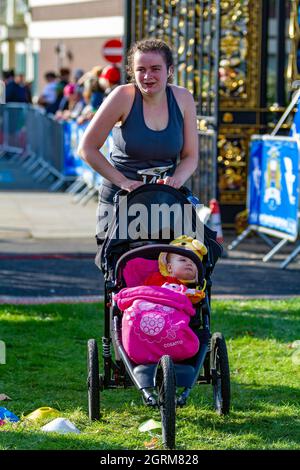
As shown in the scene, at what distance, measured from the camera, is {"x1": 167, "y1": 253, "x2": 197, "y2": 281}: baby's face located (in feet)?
20.3

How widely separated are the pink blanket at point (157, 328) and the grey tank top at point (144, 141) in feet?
2.87

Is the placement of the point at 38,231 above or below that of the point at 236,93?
below

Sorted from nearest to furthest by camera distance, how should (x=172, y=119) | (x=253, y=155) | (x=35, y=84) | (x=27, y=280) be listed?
(x=172, y=119)
(x=27, y=280)
(x=253, y=155)
(x=35, y=84)

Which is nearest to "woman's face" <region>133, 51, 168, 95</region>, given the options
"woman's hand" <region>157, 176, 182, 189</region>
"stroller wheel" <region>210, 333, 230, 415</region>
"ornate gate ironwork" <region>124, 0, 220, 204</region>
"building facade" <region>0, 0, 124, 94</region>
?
"woman's hand" <region>157, 176, 182, 189</region>

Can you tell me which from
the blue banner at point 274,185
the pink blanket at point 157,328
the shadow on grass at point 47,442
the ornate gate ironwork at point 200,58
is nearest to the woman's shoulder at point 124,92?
the pink blanket at point 157,328

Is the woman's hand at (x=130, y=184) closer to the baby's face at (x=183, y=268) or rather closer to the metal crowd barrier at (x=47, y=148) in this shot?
the baby's face at (x=183, y=268)

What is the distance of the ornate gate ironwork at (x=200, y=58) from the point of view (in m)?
13.8

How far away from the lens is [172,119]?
6570 millimetres

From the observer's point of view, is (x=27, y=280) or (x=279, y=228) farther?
(x=279, y=228)

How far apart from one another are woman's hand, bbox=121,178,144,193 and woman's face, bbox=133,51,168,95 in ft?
1.67

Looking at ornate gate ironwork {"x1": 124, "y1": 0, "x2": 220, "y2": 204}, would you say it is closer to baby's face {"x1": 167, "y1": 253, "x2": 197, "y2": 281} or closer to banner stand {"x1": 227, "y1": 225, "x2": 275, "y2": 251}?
banner stand {"x1": 227, "y1": 225, "x2": 275, "y2": 251}

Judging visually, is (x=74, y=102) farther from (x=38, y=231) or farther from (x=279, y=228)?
(x=279, y=228)

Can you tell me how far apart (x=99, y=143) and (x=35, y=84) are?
4353cm
